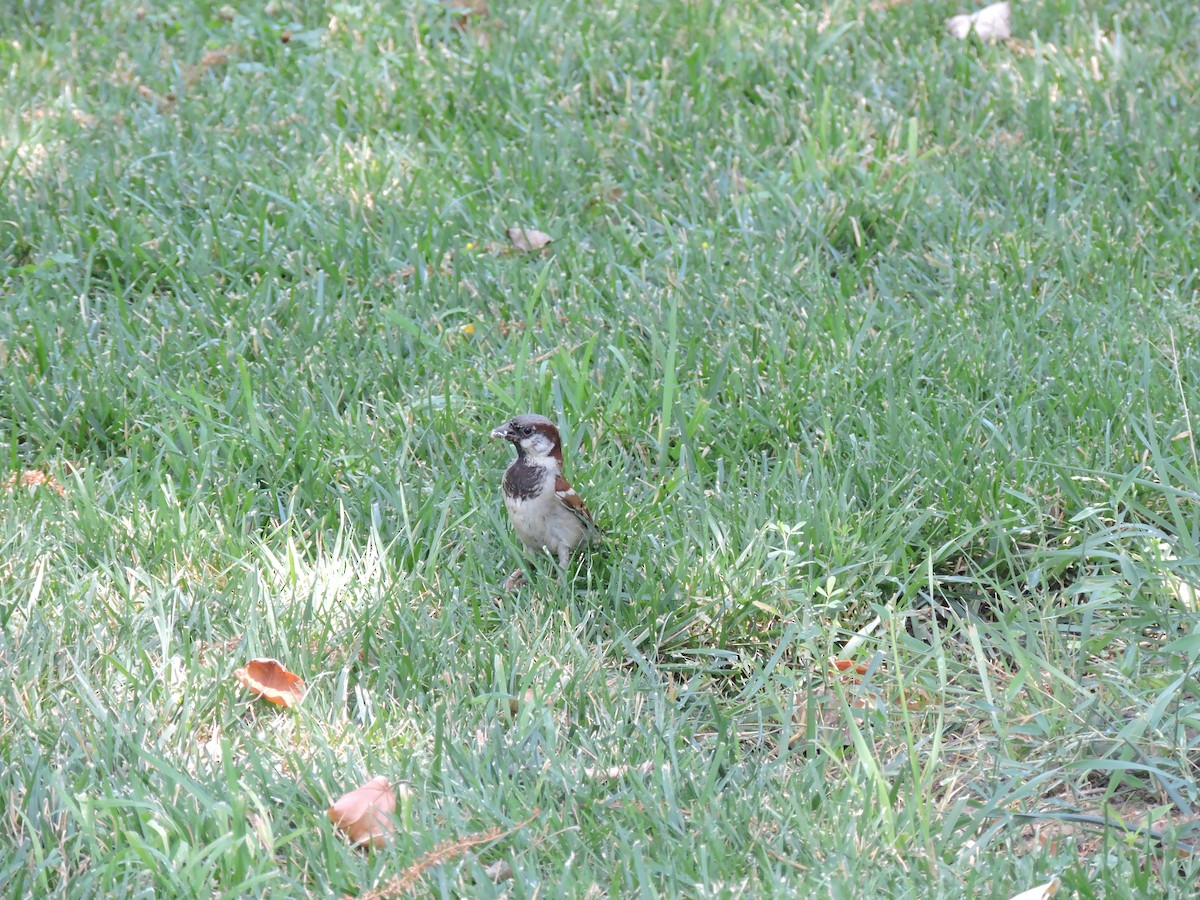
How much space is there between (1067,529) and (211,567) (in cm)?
240

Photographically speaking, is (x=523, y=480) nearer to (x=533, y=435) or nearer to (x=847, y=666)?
(x=533, y=435)

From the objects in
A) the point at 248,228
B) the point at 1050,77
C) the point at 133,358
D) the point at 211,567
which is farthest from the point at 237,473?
the point at 1050,77

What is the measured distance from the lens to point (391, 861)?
262cm

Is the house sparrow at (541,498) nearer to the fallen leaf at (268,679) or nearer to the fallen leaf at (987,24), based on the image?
the fallen leaf at (268,679)

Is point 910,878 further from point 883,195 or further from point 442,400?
point 883,195

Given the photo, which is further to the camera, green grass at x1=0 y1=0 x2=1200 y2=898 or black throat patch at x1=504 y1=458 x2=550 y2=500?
black throat patch at x1=504 y1=458 x2=550 y2=500

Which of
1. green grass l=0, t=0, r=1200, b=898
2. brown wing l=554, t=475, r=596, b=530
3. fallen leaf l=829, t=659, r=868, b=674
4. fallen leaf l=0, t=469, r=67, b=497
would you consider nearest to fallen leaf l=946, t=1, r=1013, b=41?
Result: green grass l=0, t=0, r=1200, b=898

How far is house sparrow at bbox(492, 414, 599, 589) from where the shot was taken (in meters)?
3.58

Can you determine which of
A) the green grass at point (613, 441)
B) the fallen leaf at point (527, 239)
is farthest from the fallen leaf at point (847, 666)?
the fallen leaf at point (527, 239)

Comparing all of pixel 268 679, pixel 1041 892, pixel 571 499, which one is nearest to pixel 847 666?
pixel 571 499

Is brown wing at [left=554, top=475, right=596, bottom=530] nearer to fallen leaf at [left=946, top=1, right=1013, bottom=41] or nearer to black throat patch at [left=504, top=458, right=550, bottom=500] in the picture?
black throat patch at [left=504, top=458, right=550, bottom=500]

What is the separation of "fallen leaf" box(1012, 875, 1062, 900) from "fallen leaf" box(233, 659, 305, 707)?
5.44 ft

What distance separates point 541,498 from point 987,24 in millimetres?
4063

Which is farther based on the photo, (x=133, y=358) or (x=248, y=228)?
(x=248, y=228)
